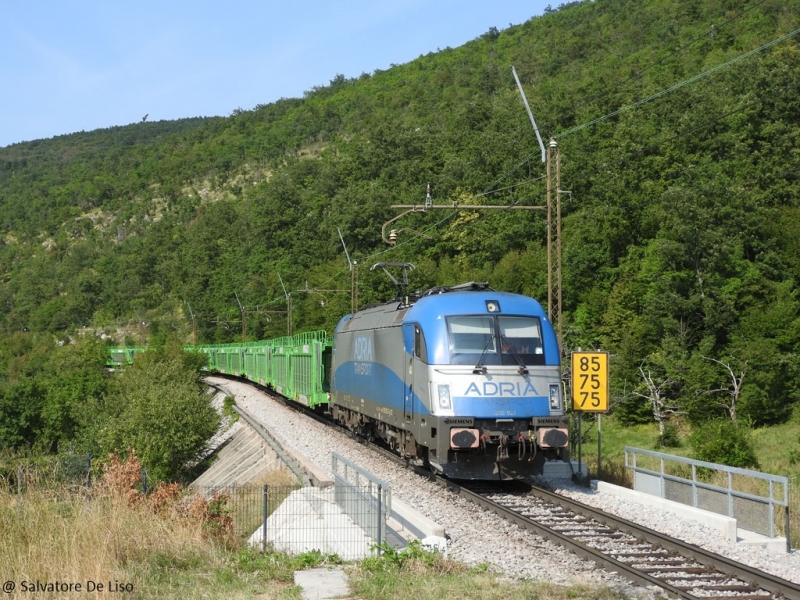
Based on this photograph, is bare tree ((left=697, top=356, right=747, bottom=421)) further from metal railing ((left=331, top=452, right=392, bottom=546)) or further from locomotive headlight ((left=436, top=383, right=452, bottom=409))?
metal railing ((left=331, top=452, right=392, bottom=546))

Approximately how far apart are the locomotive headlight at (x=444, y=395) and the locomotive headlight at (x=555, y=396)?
1.94 meters

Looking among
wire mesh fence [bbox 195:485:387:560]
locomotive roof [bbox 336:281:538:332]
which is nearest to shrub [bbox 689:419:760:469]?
locomotive roof [bbox 336:281:538:332]

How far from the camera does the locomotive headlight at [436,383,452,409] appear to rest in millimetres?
15680

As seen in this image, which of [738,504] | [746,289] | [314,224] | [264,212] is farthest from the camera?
[264,212]

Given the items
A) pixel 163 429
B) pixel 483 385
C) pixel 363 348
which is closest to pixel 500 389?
pixel 483 385

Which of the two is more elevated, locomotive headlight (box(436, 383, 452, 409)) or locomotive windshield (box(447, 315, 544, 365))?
locomotive windshield (box(447, 315, 544, 365))

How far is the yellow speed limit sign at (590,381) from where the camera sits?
57.1ft

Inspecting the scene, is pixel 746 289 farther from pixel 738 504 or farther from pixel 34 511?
pixel 34 511

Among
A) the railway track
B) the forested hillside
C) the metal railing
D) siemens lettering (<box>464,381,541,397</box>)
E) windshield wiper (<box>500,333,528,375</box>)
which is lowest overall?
the railway track

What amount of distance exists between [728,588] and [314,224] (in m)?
89.8

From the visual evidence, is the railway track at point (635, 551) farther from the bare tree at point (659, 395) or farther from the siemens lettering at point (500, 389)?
the bare tree at point (659, 395)

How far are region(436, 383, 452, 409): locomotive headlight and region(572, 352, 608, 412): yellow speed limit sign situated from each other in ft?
9.84

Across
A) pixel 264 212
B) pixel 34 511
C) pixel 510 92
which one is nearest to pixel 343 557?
pixel 34 511

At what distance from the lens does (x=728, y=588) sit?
9617 mm
